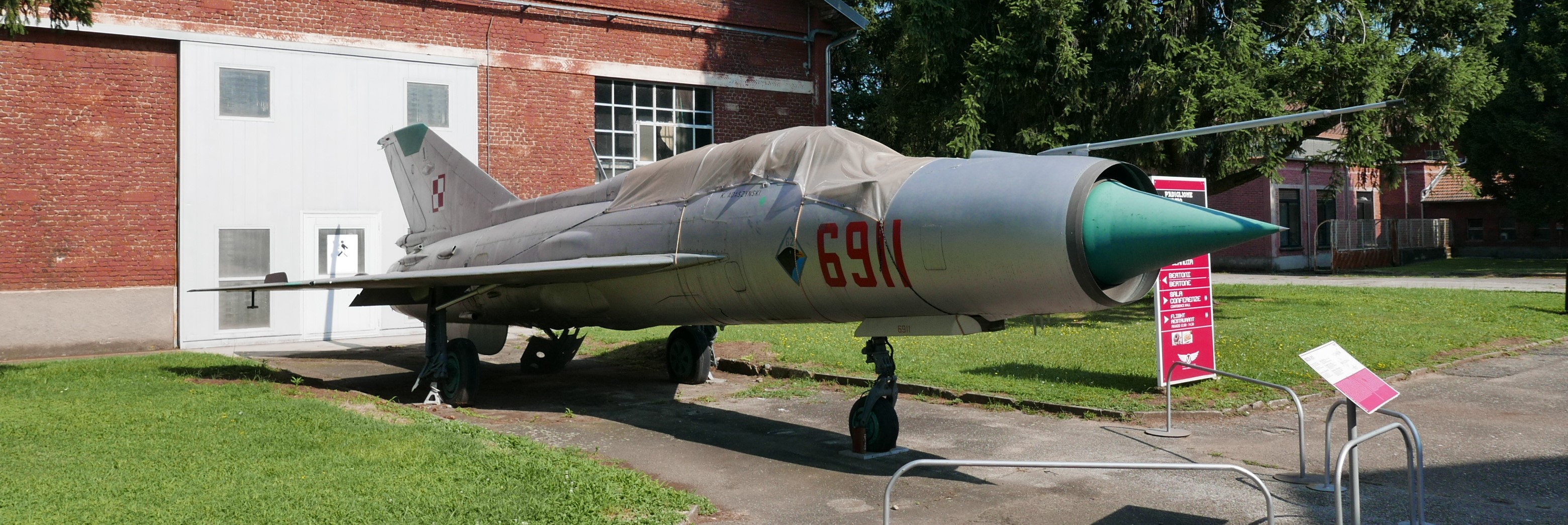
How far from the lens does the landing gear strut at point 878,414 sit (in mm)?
8023

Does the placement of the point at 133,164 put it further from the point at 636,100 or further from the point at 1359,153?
the point at 1359,153

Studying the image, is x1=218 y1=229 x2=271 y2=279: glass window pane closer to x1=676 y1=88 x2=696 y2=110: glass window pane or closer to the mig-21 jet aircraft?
the mig-21 jet aircraft

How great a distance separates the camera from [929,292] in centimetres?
708

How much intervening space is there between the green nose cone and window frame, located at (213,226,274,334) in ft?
50.5

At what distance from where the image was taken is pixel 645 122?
2111 cm

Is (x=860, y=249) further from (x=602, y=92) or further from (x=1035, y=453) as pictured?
(x=602, y=92)

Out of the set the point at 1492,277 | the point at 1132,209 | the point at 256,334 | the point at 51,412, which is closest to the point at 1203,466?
the point at 1132,209

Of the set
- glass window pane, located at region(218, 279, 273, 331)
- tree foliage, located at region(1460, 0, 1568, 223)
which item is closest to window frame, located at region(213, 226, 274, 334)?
glass window pane, located at region(218, 279, 273, 331)

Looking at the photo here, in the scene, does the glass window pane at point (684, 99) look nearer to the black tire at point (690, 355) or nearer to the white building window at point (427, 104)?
the white building window at point (427, 104)

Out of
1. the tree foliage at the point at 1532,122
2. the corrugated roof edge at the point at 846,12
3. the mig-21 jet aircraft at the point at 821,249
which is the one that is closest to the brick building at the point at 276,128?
the corrugated roof edge at the point at 846,12

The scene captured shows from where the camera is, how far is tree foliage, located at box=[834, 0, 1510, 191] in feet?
55.9

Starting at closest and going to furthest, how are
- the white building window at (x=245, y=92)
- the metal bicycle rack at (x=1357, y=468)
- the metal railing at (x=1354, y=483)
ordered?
the metal railing at (x=1354, y=483), the metal bicycle rack at (x=1357, y=468), the white building window at (x=245, y=92)

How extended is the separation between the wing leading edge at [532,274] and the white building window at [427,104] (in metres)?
8.04

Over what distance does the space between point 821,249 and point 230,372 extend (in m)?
8.80
